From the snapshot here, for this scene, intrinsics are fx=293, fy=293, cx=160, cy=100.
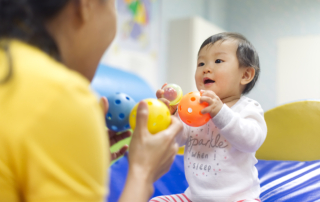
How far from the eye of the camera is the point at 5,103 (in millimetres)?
343

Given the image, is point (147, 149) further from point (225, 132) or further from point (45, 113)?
point (225, 132)

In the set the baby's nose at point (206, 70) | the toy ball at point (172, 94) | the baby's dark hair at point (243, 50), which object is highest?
the baby's dark hair at point (243, 50)

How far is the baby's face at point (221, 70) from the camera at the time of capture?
0.90 m

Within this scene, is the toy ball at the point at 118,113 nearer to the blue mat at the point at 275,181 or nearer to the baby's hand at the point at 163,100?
the baby's hand at the point at 163,100

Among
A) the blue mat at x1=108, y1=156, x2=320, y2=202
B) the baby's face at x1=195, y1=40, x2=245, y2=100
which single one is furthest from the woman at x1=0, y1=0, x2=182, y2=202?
the blue mat at x1=108, y1=156, x2=320, y2=202

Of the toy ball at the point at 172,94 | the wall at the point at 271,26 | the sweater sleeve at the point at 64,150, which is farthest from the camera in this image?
the wall at the point at 271,26

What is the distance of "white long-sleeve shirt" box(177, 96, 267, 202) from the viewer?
0.79 meters

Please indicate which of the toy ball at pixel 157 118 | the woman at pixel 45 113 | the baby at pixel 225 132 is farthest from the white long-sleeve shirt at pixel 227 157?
the woman at pixel 45 113

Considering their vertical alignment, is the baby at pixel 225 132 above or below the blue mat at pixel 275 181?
above

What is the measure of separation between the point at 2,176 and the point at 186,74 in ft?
8.72

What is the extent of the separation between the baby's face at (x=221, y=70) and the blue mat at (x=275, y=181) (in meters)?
0.48

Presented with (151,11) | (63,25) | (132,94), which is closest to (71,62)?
(63,25)

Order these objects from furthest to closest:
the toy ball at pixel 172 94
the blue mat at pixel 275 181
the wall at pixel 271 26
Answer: the wall at pixel 271 26 < the blue mat at pixel 275 181 < the toy ball at pixel 172 94

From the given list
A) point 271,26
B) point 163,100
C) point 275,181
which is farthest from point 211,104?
point 271,26
